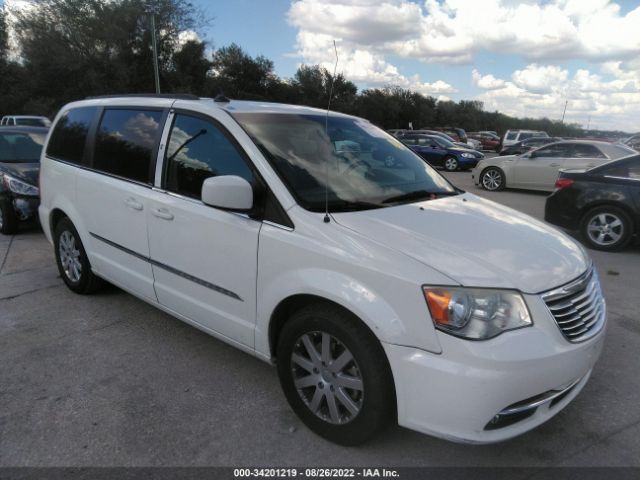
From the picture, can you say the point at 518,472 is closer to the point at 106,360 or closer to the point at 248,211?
the point at 248,211

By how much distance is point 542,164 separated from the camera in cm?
1260

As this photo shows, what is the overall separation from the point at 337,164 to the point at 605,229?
559 cm

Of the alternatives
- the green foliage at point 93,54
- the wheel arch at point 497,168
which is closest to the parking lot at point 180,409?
the wheel arch at point 497,168

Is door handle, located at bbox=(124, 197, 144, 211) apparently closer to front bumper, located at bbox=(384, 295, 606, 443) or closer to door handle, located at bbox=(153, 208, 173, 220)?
door handle, located at bbox=(153, 208, 173, 220)

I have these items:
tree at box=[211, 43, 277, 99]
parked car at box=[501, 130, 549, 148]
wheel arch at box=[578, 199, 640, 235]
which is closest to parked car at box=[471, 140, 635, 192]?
wheel arch at box=[578, 199, 640, 235]

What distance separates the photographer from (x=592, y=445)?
262cm

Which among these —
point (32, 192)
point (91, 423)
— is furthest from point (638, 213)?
point (32, 192)

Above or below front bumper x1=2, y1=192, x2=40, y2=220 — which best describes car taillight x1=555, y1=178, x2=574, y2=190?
above

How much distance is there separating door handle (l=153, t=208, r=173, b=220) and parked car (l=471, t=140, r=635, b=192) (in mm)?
11383

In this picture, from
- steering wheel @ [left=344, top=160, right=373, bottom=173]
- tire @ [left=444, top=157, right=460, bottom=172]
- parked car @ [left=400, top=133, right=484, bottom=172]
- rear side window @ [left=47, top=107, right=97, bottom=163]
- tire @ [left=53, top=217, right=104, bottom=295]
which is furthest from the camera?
tire @ [left=444, top=157, right=460, bottom=172]

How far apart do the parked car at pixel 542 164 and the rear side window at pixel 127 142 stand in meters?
11.2

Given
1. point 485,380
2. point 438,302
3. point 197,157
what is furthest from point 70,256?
point 485,380

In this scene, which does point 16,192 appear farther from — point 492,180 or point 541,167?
point 541,167

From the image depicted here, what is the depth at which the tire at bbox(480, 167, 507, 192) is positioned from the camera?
1340 cm
